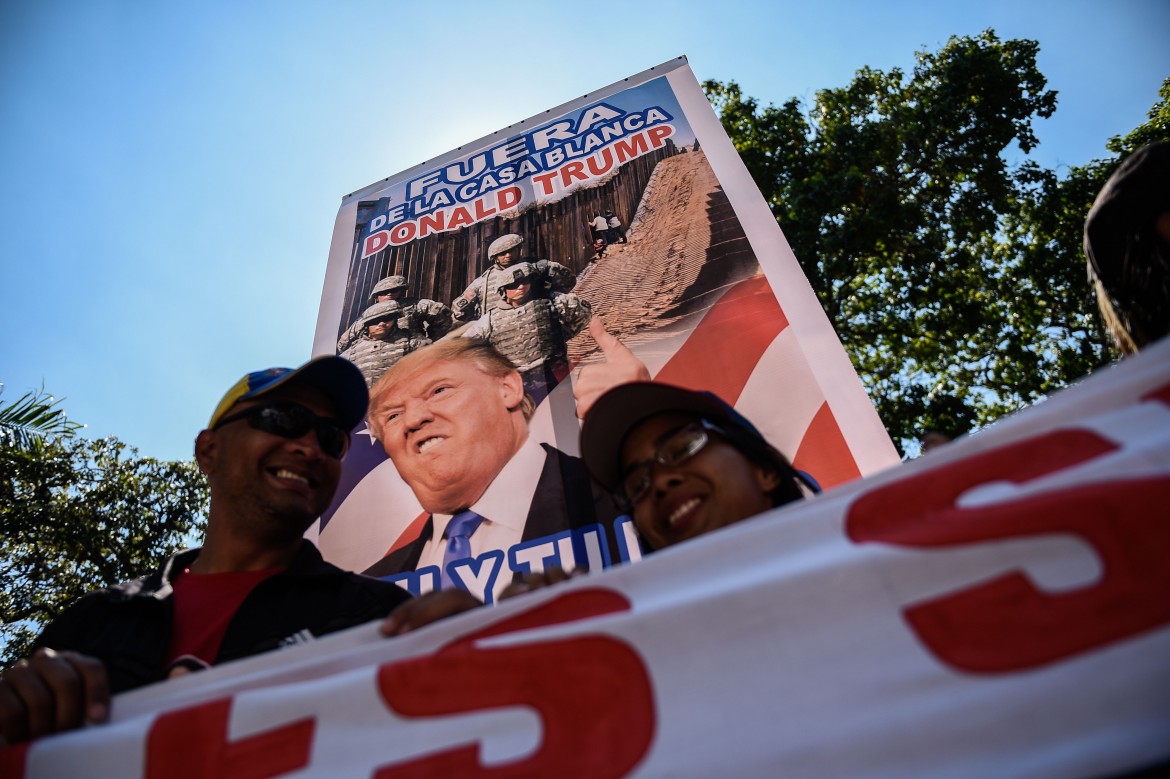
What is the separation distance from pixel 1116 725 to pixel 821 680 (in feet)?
1.09

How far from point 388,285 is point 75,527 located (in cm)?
821

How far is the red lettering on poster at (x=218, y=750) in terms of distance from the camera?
1.12 m

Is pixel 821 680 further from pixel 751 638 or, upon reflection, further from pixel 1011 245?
pixel 1011 245

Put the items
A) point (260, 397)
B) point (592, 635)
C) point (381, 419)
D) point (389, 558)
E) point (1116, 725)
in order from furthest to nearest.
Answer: point (381, 419)
point (389, 558)
point (260, 397)
point (592, 635)
point (1116, 725)

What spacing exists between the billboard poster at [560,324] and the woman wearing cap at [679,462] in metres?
1.10

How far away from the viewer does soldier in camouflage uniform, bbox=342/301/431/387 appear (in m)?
3.95

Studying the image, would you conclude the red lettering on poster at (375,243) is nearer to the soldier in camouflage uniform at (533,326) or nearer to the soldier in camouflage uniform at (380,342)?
the soldier in camouflage uniform at (380,342)

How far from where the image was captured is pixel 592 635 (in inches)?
43.4

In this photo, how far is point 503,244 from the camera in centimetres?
430

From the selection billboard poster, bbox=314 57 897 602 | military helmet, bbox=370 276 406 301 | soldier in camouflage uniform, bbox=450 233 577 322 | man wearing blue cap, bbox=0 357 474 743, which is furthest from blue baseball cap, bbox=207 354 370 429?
military helmet, bbox=370 276 406 301

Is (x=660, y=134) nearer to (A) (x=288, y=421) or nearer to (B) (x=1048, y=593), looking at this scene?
(A) (x=288, y=421)

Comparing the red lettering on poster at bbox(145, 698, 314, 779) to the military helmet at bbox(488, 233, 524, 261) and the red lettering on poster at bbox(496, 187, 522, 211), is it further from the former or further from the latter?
the red lettering on poster at bbox(496, 187, 522, 211)

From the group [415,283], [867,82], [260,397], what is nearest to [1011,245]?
[867,82]

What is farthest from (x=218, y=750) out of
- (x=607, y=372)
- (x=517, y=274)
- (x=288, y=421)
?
(x=517, y=274)
